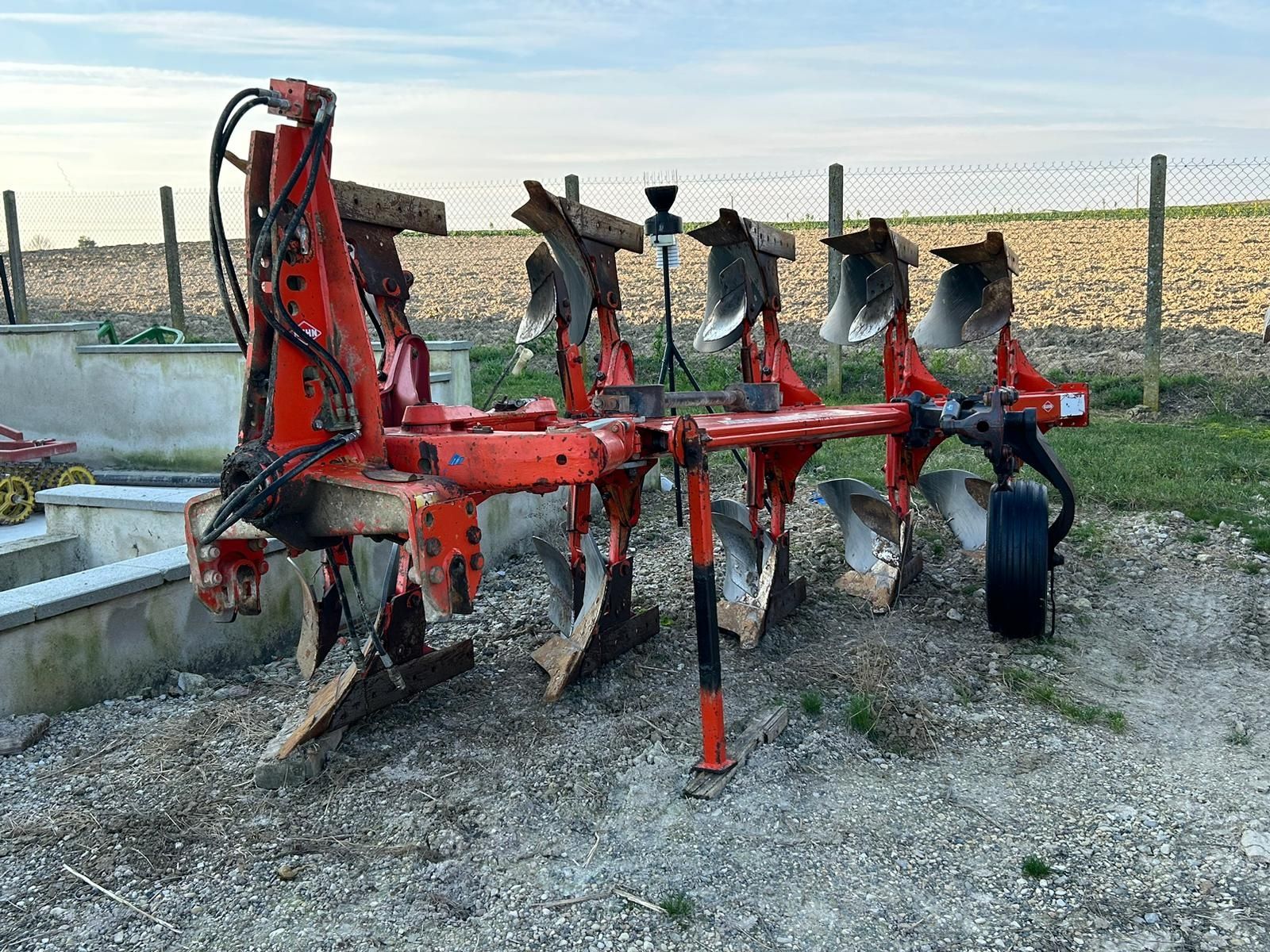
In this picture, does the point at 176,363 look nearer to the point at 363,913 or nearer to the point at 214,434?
the point at 214,434

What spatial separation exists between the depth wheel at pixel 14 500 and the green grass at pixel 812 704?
5276 mm

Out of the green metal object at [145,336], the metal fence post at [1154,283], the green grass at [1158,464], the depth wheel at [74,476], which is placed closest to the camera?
the green grass at [1158,464]

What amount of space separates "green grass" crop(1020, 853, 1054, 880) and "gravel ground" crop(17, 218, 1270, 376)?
29.2ft

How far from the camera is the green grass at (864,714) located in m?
4.07

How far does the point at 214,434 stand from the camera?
7.89 metres

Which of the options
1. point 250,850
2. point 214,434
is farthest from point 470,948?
point 214,434

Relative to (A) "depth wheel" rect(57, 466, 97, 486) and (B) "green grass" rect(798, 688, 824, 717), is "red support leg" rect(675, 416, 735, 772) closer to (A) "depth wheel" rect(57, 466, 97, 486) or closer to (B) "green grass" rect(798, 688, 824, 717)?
(B) "green grass" rect(798, 688, 824, 717)

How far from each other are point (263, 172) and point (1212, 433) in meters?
7.99

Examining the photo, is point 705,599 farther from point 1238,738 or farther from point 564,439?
point 1238,738

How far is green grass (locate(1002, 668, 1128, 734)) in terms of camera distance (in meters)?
4.12

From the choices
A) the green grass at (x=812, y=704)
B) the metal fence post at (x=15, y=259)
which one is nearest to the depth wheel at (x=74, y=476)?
the metal fence post at (x=15, y=259)

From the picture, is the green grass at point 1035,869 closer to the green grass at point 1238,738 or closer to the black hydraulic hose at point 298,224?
the green grass at point 1238,738

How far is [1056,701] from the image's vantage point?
14.0 feet

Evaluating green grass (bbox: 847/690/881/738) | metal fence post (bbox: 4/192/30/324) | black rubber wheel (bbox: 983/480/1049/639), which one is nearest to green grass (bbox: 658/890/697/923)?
green grass (bbox: 847/690/881/738)
